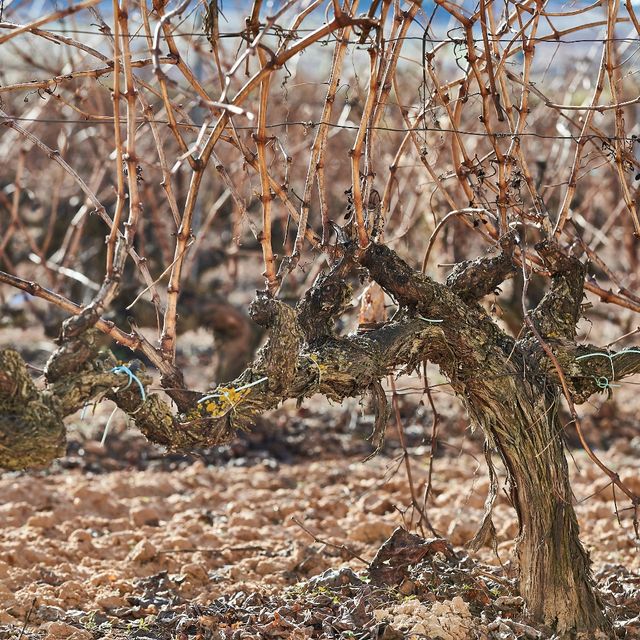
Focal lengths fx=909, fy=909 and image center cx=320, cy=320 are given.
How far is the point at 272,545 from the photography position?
3754mm

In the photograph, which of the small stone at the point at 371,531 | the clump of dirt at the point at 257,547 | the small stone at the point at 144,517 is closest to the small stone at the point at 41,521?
the clump of dirt at the point at 257,547

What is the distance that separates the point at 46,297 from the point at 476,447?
4143 mm

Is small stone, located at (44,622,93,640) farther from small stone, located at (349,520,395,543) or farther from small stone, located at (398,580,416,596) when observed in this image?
small stone, located at (349,520,395,543)

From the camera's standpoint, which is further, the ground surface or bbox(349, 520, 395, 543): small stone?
bbox(349, 520, 395, 543): small stone

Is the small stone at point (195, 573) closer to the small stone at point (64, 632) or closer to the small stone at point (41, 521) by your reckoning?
the small stone at point (64, 632)

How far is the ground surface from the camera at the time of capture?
2623 millimetres

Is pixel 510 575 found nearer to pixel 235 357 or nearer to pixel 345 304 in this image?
pixel 345 304

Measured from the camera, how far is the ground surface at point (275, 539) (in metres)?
2.62

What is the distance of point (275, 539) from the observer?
3.88 m

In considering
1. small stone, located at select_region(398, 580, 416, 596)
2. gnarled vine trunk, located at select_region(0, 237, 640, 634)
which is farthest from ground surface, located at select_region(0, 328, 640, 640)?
gnarled vine trunk, located at select_region(0, 237, 640, 634)

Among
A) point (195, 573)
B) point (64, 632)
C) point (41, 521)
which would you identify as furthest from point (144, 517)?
point (64, 632)

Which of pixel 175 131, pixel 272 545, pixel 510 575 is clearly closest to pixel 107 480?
pixel 272 545

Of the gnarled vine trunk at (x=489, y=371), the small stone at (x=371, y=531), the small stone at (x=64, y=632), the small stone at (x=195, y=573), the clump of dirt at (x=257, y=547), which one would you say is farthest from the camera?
the small stone at (x=371, y=531)

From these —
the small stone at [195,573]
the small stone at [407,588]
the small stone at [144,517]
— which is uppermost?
the small stone at [144,517]
